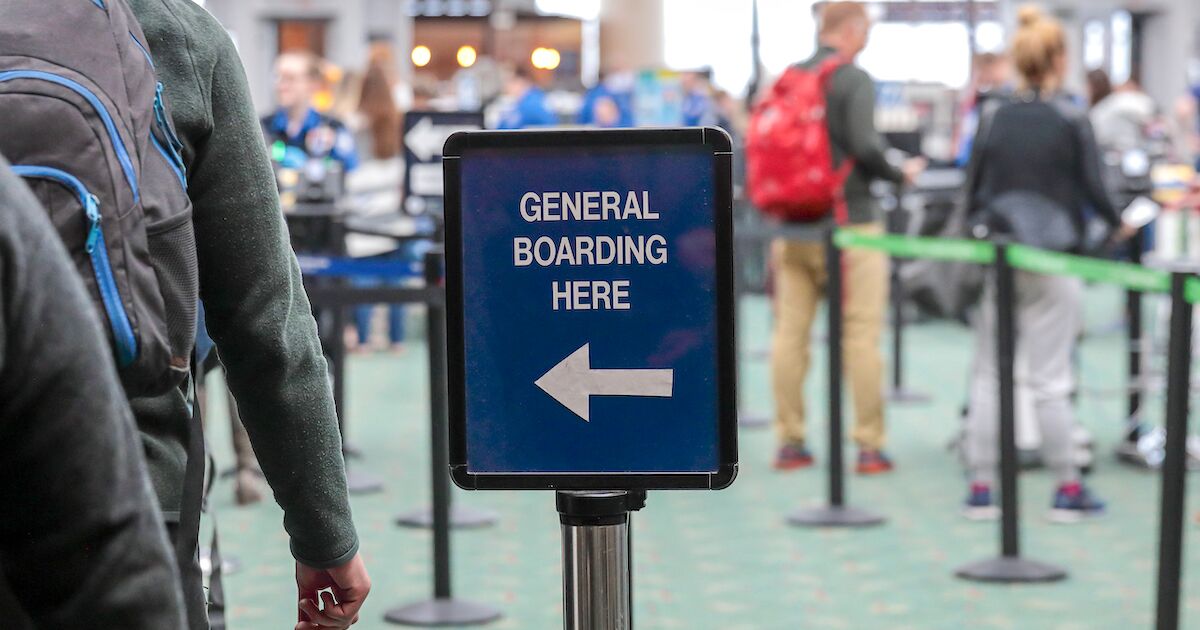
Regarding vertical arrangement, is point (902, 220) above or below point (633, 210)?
below

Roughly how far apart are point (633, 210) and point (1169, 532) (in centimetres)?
237

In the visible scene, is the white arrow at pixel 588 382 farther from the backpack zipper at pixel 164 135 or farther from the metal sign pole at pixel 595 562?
the backpack zipper at pixel 164 135

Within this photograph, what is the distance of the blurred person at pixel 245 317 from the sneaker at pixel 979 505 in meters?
5.02

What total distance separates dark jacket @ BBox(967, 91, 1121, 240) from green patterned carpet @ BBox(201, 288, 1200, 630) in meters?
1.24

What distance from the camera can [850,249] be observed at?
7570mm

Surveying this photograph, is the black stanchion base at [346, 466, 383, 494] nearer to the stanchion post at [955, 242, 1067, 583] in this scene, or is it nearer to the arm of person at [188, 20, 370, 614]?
the stanchion post at [955, 242, 1067, 583]

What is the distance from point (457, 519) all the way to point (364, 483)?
92 centimetres

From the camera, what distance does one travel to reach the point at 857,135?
7.42 m

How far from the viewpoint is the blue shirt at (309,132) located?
9.94 metres

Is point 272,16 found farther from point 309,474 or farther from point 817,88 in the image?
point 309,474

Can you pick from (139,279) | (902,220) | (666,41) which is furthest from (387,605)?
(666,41)

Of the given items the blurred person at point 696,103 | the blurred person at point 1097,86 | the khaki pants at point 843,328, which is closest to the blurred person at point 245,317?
the khaki pants at point 843,328

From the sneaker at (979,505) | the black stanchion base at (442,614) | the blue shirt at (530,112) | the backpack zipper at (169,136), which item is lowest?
the sneaker at (979,505)

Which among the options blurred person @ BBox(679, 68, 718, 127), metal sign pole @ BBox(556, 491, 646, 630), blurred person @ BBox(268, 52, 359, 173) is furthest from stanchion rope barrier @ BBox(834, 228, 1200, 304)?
blurred person @ BBox(679, 68, 718, 127)
